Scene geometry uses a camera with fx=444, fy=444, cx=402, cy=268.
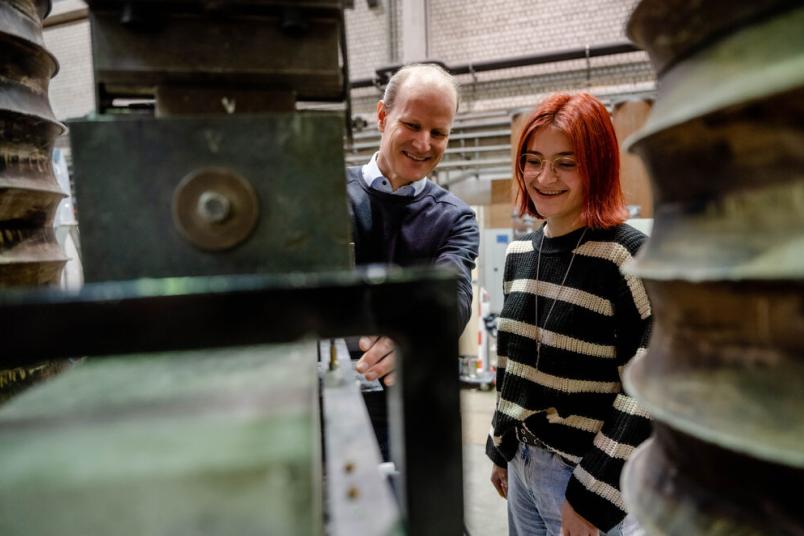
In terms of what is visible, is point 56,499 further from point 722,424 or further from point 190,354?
point 722,424

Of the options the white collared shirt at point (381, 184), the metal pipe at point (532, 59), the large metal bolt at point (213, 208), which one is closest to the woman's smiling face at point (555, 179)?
the white collared shirt at point (381, 184)

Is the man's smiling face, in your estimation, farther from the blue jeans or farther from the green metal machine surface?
the green metal machine surface

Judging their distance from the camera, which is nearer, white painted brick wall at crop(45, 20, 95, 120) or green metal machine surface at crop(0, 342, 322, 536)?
green metal machine surface at crop(0, 342, 322, 536)

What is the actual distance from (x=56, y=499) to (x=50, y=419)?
0.39 ft

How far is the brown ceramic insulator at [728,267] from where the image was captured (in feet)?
1.26

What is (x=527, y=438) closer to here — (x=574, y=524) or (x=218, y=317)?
(x=574, y=524)

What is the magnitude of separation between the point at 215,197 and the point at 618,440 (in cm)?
110

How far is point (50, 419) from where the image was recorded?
1.64ft

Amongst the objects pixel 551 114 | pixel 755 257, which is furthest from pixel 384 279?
pixel 551 114

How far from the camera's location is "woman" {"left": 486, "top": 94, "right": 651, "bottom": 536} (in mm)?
1146

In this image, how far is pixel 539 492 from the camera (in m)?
1.33

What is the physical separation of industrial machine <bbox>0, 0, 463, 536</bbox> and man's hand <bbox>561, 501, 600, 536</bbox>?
0.77 meters

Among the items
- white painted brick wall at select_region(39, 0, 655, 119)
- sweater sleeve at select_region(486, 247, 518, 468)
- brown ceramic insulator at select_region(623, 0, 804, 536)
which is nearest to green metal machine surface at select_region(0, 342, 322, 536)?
brown ceramic insulator at select_region(623, 0, 804, 536)

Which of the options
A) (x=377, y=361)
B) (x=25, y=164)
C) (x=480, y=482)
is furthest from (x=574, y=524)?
(x=480, y=482)
